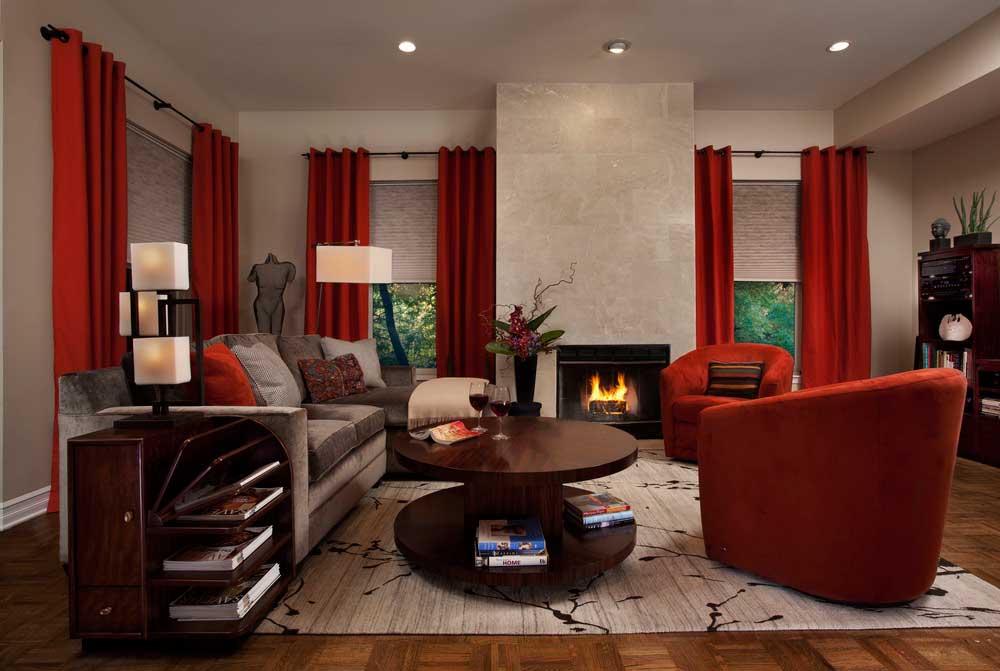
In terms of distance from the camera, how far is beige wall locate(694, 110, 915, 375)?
16.8 feet

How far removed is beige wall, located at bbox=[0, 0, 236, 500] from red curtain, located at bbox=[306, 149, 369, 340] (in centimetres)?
211

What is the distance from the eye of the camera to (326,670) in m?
1.53

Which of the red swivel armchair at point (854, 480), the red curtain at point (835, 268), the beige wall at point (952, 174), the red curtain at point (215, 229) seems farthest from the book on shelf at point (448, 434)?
the beige wall at point (952, 174)

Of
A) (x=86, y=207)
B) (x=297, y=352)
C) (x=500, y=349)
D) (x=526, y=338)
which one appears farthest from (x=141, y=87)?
(x=526, y=338)

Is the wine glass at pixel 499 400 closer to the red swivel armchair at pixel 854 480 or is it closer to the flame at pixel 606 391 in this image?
the red swivel armchair at pixel 854 480

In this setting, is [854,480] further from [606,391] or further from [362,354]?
[362,354]

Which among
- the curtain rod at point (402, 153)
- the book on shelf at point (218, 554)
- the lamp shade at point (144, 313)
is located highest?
the curtain rod at point (402, 153)

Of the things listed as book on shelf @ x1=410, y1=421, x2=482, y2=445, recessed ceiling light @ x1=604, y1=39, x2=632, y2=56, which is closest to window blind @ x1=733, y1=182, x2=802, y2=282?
recessed ceiling light @ x1=604, y1=39, x2=632, y2=56

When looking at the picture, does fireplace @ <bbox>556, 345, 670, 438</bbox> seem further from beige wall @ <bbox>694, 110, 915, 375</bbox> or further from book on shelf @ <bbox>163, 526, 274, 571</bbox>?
book on shelf @ <bbox>163, 526, 274, 571</bbox>

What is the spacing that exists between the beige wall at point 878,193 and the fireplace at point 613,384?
1.97 metres

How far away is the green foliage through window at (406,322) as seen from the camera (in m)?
5.25

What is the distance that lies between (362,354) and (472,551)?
2.40 m

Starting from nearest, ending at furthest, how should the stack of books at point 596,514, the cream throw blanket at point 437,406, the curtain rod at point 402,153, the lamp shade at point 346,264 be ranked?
the stack of books at point 596,514
the cream throw blanket at point 437,406
the lamp shade at point 346,264
the curtain rod at point 402,153

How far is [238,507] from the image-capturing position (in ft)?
5.55
